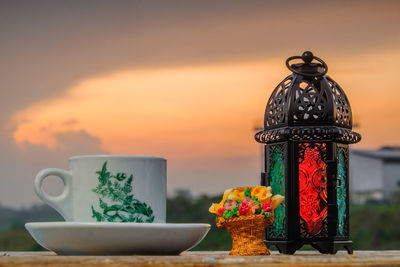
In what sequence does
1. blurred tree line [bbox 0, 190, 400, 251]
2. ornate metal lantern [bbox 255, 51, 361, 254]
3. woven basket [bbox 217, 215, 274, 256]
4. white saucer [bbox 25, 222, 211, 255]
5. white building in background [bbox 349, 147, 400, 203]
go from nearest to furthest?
1. white saucer [bbox 25, 222, 211, 255]
2. woven basket [bbox 217, 215, 274, 256]
3. ornate metal lantern [bbox 255, 51, 361, 254]
4. blurred tree line [bbox 0, 190, 400, 251]
5. white building in background [bbox 349, 147, 400, 203]

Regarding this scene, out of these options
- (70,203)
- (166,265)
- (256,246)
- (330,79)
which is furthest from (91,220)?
(330,79)

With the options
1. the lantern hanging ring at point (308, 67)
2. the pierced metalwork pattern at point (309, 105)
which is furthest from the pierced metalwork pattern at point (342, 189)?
the lantern hanging ring at point (308, 67)

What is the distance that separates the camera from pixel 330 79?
212cm

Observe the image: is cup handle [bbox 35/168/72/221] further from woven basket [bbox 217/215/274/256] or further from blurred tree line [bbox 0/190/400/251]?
blurred tree line [bbox 0/190/400/251]

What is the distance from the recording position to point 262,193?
5.62 feet

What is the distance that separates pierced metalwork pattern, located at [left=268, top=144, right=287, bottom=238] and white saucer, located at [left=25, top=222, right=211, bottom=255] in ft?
1.85

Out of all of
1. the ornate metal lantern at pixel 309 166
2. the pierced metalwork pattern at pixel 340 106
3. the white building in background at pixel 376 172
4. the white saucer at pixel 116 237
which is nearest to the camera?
the white saucer at pixel 116 237

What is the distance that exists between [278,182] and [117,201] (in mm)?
650

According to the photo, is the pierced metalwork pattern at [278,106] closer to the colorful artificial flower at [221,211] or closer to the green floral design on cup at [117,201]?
the colorful artificial flower at [221,211]

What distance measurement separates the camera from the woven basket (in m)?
1.69

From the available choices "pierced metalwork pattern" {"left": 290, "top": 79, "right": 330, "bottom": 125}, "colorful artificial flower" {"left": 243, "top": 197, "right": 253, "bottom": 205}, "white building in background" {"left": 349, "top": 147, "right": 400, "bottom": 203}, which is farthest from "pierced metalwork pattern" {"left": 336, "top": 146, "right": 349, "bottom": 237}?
"white building in background" {"left": 349, "top": 147, "right": 400, "bottom": 203}

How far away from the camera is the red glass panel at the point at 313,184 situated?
1931 millimetres

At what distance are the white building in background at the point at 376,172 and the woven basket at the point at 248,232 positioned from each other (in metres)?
19.4

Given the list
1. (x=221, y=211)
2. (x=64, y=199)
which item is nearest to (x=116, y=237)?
(x=64, y=199)
